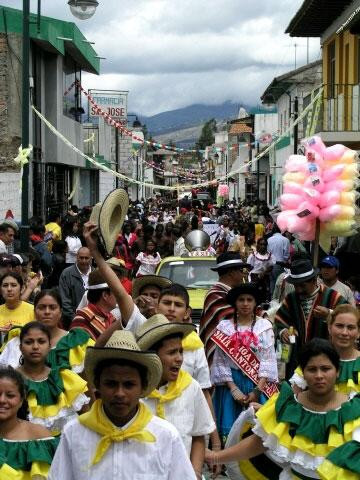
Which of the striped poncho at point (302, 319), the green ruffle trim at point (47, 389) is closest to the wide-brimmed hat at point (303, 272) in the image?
the striped poncho at point (302, 319)

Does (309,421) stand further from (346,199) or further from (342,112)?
(342,112)

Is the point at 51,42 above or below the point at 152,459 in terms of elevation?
above

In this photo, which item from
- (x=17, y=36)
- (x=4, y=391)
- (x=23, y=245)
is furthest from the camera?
(x=17, y=36)

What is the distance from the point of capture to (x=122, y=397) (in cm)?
414

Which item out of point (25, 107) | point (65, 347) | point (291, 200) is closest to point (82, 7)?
point (25, 107)

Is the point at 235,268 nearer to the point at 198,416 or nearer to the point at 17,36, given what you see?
the point at 198,416

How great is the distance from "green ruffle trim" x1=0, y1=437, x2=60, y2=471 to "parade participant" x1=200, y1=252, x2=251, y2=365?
3292mm

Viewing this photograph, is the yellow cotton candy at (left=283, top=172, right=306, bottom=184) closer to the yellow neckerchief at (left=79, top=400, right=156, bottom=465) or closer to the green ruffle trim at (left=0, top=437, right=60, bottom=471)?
the green ruffle trim at (left=0, top=437, right=60, bottom=471)

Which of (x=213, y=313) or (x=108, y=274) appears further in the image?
(x=213, y=313)

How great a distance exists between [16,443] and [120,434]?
1.33 meters

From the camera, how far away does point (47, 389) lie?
21.1ft

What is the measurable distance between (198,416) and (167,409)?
183 millimetres

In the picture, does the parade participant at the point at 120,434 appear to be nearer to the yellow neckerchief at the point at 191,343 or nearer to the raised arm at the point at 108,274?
the raised arm at the point at 108,274

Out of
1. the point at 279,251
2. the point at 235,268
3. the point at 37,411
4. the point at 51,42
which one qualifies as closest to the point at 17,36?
the point at 51,42
